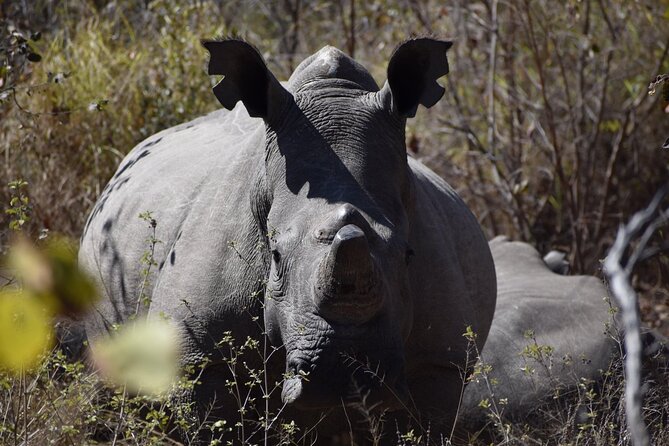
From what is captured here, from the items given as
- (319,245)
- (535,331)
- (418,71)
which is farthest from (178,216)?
(535,331)

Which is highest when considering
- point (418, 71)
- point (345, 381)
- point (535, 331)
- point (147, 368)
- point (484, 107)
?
point (418, 71)

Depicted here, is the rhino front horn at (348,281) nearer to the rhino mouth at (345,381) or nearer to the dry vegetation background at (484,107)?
the rhino mouth at (345,381)

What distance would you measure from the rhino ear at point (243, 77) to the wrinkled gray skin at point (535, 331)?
188 centimetres

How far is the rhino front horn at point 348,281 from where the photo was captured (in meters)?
3.54

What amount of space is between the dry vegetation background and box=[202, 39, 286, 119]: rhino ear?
Result: 2859mm

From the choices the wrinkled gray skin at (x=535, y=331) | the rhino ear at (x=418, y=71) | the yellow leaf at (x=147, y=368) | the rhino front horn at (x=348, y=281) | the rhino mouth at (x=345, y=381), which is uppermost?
the rhino ear at (x=418, y=71)

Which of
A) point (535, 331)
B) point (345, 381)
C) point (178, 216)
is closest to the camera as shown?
point (345, 381)

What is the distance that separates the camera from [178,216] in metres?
4.98

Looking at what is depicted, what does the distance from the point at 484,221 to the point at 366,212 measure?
530 cm

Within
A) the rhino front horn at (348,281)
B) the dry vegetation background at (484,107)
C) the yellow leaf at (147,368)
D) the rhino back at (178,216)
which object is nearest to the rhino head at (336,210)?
the rhino front horn at (348,281)

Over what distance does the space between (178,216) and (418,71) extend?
1.22m

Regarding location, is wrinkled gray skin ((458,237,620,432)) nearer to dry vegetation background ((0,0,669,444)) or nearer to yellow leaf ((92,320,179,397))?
dry vegetation background ((0,0,669,444))

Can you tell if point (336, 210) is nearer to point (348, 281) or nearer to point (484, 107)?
point (348, 281)

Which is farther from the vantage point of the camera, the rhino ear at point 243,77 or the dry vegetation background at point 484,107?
the dry vegetation background at point 484,107
